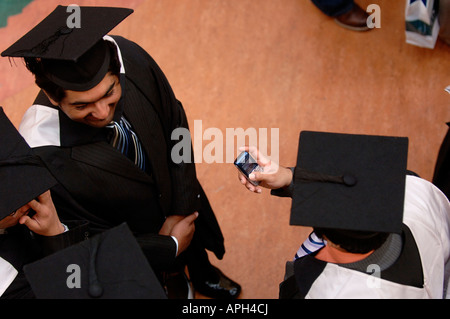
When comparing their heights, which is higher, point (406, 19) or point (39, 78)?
point (406, 19)

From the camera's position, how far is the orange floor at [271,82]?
3293 millimetres

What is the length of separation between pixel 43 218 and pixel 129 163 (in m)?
0.41

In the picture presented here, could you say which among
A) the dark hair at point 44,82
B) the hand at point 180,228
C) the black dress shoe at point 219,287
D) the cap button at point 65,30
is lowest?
the black dress shoe at point 219,287

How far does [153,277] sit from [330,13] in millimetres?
3025

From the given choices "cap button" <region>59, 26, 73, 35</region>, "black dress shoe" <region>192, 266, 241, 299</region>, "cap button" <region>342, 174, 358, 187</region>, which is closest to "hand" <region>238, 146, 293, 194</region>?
"cap button" <region>342, 174, 358, 187</region>

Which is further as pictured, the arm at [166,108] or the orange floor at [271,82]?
the orange floor at [271,82]

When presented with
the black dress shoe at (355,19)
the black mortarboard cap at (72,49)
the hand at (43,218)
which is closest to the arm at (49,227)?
the hand at (43,218)

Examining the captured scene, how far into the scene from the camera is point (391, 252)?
156 centimetres

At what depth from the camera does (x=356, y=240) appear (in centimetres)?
153

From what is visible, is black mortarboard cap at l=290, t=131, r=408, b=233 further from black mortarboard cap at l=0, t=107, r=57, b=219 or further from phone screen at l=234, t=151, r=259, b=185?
black mortarboard cap at l=0, t=107, r=57, b=219

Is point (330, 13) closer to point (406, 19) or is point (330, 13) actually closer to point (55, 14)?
point (406, 19)

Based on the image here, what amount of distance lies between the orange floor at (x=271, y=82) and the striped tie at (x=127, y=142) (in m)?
1.28

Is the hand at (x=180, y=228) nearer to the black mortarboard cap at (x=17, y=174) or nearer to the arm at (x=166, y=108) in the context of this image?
the arm at (x=166, y=108)

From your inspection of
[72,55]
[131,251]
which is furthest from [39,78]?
[131,251]
